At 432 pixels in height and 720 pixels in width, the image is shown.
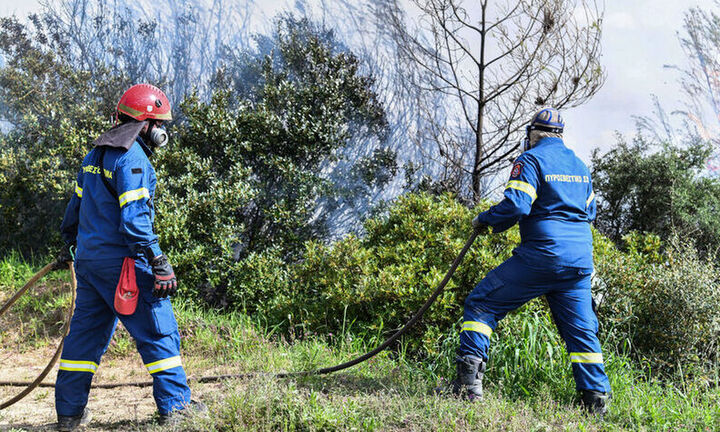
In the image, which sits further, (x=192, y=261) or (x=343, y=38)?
(x=343, y=38)

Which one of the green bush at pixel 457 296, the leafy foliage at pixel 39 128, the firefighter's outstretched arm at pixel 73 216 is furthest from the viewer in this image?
the leafy foliage at pixel 39 128

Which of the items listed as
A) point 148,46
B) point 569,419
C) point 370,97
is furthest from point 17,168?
point 569,419

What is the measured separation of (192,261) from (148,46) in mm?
4128

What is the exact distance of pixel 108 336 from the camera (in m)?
3.36

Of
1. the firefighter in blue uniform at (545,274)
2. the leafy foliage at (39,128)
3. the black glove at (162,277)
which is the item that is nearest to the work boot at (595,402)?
the firefighter in blue uniform at (545,274)

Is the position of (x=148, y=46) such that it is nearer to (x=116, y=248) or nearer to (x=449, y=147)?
(x=449, y=147)

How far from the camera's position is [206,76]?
804cm

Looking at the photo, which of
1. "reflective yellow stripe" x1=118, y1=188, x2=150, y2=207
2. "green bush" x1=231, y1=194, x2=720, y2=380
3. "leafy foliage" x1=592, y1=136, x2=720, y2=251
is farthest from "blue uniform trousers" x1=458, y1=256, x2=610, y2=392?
"leafy foliage" x1=592, y1=136, x2=720, y2=251

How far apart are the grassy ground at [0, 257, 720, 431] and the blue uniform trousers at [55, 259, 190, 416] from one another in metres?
0.24

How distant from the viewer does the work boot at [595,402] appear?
3.30m

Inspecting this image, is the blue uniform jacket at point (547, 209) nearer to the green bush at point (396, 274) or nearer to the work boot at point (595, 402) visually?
the work boot at point (595, 402)

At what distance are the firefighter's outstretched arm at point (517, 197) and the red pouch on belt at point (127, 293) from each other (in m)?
2.20

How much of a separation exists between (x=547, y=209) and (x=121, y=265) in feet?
8.78

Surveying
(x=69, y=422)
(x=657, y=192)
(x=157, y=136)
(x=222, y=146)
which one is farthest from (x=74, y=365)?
(x=657, y=192)
